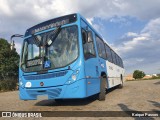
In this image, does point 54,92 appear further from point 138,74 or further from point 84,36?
point 138,74

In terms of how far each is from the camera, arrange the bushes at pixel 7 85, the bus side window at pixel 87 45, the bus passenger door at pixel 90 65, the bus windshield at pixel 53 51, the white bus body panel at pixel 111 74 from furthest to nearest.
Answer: the bushes at pixel 7 85, the white bus body panel at pixel 111 74, the bus side window at pixel 87 45, the bus passenger door at pixel 90 65, the bus windshield at pixel 53 51

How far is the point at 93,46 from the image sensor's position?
33.3 ft

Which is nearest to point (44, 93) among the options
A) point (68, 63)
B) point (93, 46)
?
point (68, 63)

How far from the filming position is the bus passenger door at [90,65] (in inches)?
344

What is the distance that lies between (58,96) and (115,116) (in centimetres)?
234

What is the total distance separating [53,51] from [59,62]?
1.63ft

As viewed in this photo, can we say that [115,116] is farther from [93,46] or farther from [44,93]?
[93,46]

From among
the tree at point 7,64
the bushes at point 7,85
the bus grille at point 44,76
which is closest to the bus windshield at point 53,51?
the bus grille at point 44,76

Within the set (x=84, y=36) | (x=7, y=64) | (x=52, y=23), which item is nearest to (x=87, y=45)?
(x=84, y=36)

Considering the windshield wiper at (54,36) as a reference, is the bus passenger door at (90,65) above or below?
below

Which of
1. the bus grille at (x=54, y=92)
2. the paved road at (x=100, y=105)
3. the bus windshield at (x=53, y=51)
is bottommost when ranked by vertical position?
the paved road at (x=100, y=105)

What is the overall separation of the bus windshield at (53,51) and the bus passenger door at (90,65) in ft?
1.51

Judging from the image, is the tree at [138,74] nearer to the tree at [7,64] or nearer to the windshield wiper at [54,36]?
the tree at [7,64]

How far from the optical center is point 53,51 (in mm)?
8750
